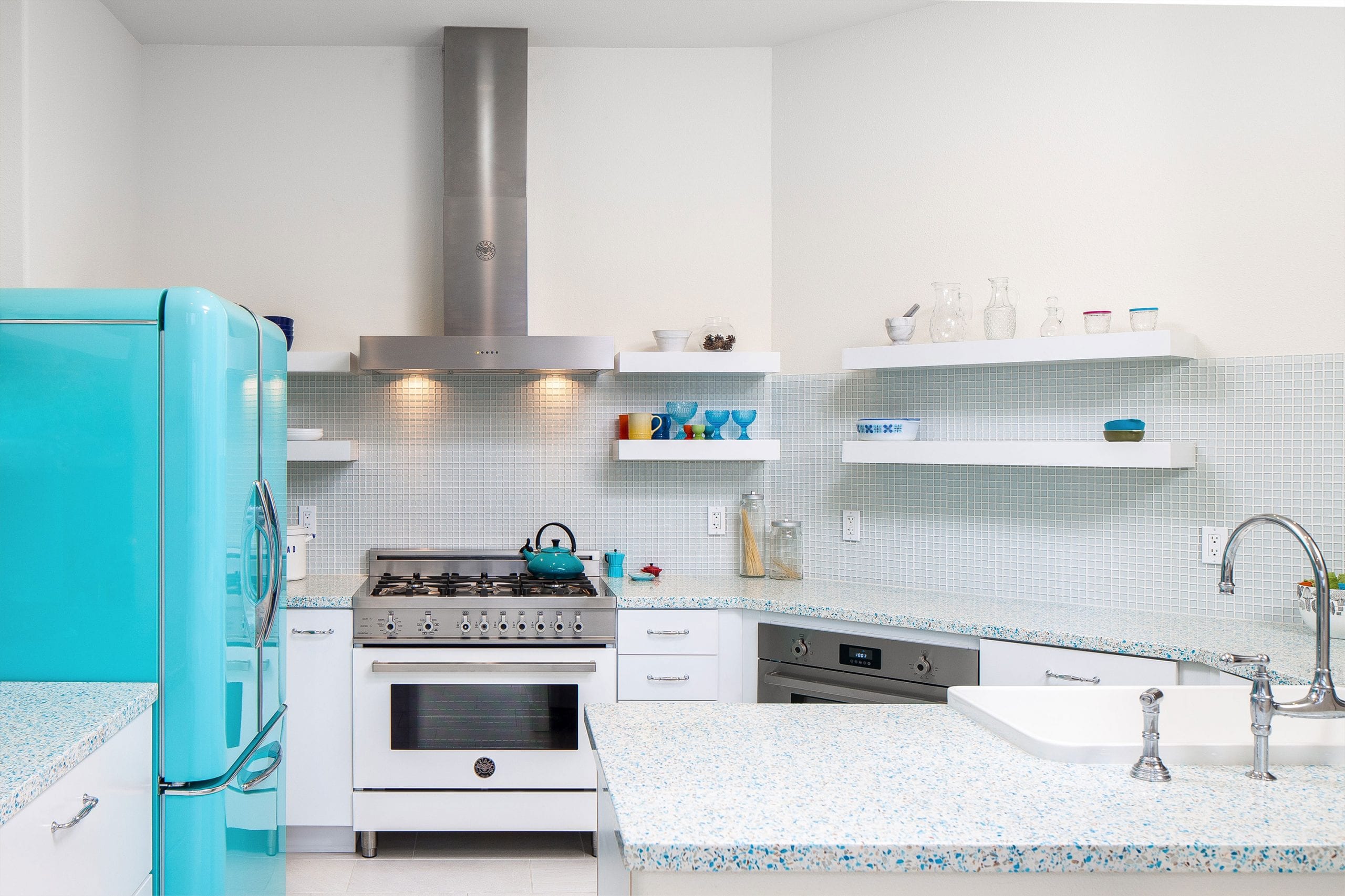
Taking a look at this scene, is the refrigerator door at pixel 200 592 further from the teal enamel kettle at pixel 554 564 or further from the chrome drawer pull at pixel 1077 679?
the chrome drawer pull at pixel 1077 679

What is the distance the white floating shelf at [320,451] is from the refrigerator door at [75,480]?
1.33 m

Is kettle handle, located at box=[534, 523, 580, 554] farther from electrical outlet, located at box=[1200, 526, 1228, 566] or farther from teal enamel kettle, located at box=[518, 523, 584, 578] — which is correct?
electrical outlet, located at box=[1200, 526, 1228, 566]

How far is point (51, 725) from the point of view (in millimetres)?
1652

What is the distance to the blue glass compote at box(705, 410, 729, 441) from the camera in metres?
3.40

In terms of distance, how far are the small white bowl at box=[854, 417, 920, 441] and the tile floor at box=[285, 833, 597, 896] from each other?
166 cm

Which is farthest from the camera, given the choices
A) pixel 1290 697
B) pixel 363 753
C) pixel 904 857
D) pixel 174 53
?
pixel 174 53

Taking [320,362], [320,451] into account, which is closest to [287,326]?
[320,362]

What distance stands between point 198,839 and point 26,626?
0.60 m

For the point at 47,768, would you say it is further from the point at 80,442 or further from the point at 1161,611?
the point at 1161,611

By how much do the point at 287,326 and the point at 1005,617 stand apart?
8.96ft

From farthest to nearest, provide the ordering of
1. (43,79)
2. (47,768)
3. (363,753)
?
(363,753) → (43,79) → (47,768)

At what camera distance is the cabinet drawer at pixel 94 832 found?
1.38 m

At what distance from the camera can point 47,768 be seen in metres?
1.43

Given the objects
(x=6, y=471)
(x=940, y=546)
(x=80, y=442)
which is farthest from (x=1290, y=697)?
(x=6, y=471)
